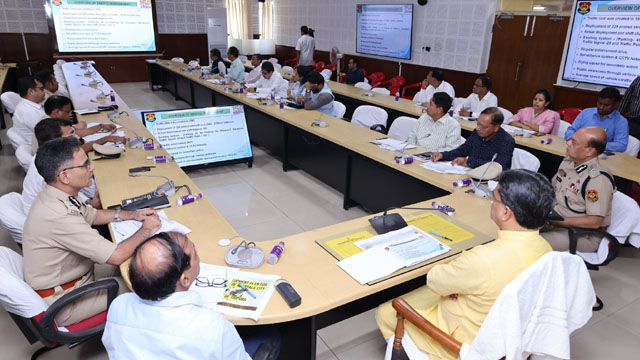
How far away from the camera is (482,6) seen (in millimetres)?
6957

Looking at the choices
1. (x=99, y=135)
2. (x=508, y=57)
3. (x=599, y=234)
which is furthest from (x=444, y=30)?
(x=99, y=135)

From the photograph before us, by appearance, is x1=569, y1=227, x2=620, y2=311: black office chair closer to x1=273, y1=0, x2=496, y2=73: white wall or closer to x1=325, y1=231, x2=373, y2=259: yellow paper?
x1=325, y1=231, x2=373, y2=259: yellow paper

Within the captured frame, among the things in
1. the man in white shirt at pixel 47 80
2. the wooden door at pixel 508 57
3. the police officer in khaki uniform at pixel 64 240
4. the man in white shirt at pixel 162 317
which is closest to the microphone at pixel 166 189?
the police officer in khaki uniform at pixel 64 240

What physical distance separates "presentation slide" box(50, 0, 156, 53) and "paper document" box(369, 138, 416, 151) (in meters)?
10.1

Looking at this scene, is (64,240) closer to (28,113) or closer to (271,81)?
(28,113)

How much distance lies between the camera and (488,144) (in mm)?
3309

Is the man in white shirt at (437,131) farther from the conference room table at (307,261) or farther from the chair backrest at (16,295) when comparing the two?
the chair backrest at (16,295)

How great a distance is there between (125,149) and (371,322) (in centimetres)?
253

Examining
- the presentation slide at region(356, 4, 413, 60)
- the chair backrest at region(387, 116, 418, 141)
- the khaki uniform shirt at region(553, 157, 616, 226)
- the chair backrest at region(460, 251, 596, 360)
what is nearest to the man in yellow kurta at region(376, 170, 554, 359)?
the chair backrest at region(460, 251, 596, 360)

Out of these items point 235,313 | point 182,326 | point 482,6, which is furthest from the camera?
point 482,6

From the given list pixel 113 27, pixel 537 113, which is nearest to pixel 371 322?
pixel 537 113

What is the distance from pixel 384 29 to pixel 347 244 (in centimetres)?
788

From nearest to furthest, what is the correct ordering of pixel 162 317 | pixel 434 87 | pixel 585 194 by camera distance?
pixel 162 317, pixel 585 194, pixel 434 87

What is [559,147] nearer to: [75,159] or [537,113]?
[537,113]
